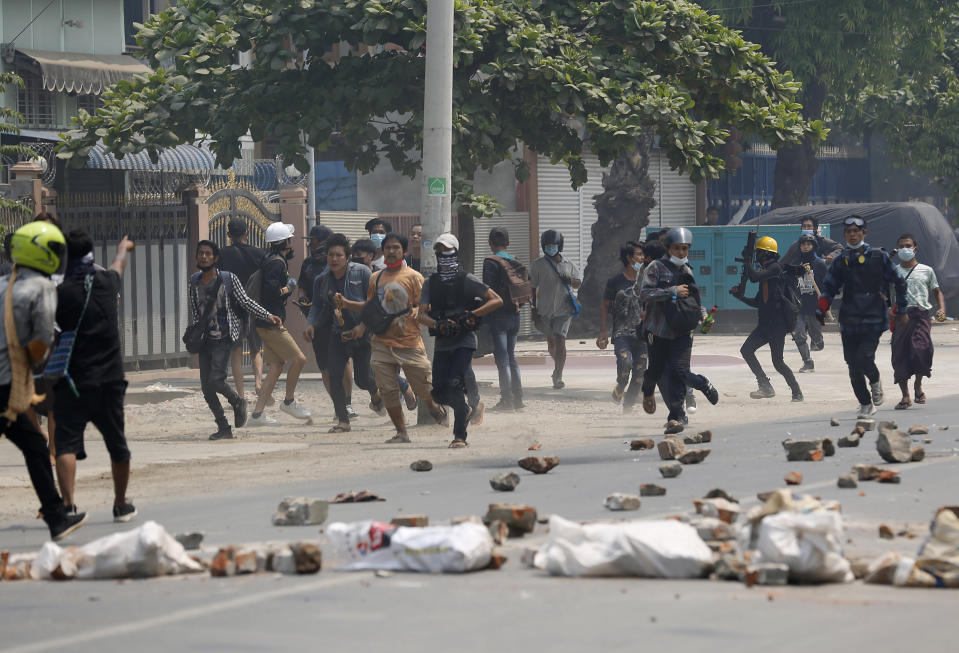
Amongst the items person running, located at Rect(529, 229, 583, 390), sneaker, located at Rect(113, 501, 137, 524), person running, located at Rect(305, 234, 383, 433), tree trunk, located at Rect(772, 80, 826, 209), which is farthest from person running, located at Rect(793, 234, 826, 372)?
tree trunk, located at Rect(772, 80, 826, 209)

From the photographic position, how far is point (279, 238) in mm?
15602

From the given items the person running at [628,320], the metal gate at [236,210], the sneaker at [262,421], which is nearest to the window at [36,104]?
the metal gate at [236,210]

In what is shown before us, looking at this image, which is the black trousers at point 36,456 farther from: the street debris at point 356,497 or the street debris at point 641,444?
the street debris at point 641,444

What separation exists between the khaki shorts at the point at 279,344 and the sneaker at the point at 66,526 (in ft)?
20.8

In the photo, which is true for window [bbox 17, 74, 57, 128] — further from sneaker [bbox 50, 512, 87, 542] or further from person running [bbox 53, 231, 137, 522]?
sneaker [bbox 50, 512, 87, 542]

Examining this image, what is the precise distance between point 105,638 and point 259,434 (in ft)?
28.8

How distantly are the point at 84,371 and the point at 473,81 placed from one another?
9705 millimetres

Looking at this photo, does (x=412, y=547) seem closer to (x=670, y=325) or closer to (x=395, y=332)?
(x=395, y=332)

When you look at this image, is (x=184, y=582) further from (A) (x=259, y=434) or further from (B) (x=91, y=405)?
(A) (x=259, y=434)

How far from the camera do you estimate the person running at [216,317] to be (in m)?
14.0

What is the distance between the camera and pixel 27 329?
8.39m

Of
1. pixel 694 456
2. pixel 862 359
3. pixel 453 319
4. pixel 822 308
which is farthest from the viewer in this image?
pixel 822 308

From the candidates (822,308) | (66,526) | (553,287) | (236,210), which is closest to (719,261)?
(236,210)

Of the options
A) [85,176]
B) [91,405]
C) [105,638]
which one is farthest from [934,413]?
[85,176]
